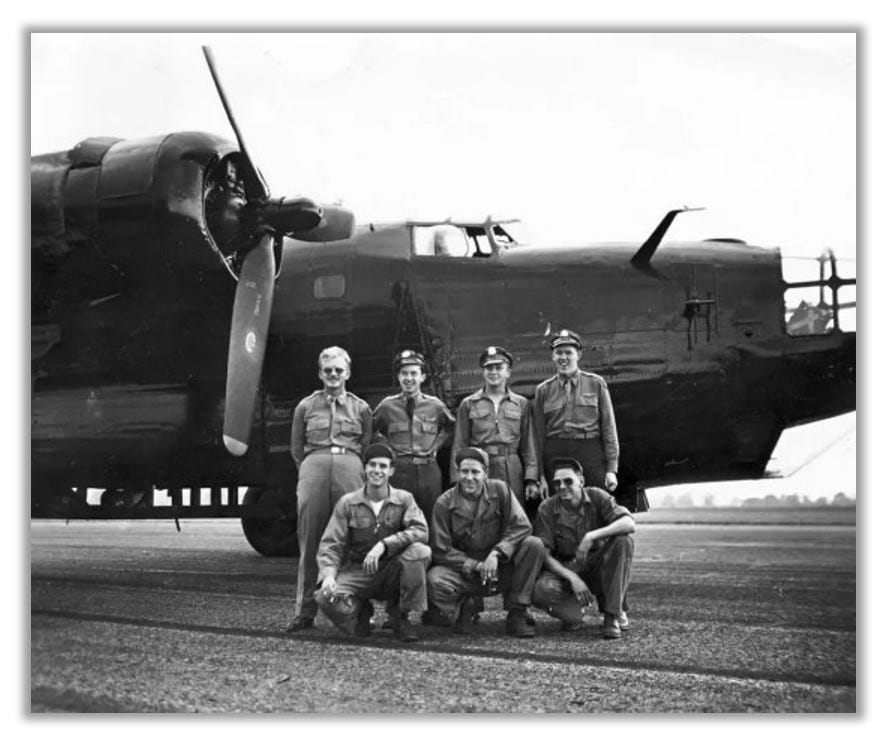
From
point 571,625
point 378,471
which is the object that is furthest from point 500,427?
point 571,625

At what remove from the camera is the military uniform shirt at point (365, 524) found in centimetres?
612

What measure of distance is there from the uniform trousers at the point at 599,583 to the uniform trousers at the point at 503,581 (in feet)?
0.32

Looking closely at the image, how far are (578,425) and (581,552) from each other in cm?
92

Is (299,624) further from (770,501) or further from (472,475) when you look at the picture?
(770,501)

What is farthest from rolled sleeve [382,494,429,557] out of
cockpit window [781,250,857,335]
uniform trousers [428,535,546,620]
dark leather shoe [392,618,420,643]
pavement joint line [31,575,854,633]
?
cockpit window [781,250,857,335]

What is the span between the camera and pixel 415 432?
6832 mm

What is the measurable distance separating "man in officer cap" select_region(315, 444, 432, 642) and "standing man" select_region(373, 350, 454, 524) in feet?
1.55

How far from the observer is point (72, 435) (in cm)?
869

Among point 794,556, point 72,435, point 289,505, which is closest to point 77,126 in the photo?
point 72,435

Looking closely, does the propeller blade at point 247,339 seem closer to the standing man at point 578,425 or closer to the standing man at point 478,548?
the standing man at point 478,548

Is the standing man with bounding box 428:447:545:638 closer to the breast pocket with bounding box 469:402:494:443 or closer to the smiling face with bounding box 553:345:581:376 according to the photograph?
the breast pocket with bounding box 469:402:494:443

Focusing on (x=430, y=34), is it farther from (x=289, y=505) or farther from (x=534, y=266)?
(x=289, y=505)

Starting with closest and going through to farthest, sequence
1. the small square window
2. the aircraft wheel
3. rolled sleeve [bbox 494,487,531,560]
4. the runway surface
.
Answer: the runway surface, rolled sleeve [bbox 494,487,531,560], the small square window, the aircraft wheel

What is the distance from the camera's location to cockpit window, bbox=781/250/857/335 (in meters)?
7.10
